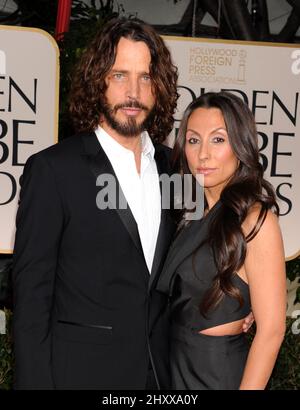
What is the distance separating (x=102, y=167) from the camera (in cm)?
226

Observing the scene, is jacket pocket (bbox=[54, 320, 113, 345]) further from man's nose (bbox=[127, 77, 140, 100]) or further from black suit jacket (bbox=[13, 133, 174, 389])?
man's nose (bbox=[127, 77, 140, 100])

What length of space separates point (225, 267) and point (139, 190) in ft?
1.34

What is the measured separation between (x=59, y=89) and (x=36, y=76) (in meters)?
0.17

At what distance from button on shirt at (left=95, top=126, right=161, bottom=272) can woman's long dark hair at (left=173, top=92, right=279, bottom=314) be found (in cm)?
21

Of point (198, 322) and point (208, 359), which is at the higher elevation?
point (198, 322)

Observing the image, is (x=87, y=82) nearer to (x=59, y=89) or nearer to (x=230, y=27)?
(x=59, y=89)

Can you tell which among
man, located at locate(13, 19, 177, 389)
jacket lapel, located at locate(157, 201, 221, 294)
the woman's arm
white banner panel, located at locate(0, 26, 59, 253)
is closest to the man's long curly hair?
man, located at locate(13, 19, 177, 389)

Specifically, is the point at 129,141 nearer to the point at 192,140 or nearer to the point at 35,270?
the point at 192,140

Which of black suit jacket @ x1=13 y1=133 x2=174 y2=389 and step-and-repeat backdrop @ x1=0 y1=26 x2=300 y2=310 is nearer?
black suit jacket @ x1=13 y1=133 x2=174 y2=389

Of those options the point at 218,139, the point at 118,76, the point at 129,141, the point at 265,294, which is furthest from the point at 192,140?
the point at 265,294

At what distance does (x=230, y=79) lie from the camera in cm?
382

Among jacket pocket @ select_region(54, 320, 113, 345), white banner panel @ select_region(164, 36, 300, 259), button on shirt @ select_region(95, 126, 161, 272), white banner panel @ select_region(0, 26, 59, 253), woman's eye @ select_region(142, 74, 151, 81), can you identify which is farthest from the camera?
white banner panel @ select_region(164, 36, 300, 259)

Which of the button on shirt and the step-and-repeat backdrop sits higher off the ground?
the step-and-repeat backdrop

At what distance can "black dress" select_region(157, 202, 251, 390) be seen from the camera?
227 cm
